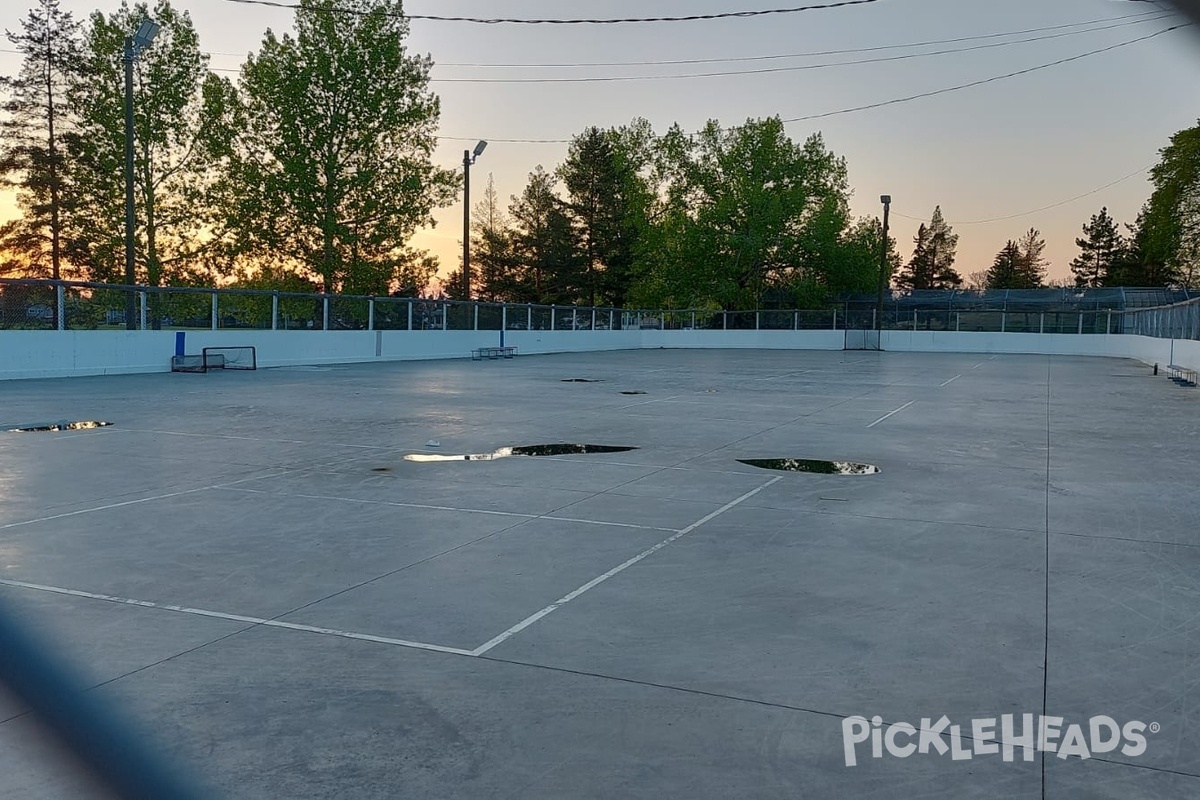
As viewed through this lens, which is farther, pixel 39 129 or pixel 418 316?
pixel 39 129

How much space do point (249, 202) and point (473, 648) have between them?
54134 mm

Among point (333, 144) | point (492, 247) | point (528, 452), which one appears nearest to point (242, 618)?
point (528, 452)

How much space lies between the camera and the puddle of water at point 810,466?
33.4 ft

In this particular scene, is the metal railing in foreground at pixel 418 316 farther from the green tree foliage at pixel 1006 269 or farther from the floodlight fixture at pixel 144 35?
the green tree foliage at pixel 1006 269

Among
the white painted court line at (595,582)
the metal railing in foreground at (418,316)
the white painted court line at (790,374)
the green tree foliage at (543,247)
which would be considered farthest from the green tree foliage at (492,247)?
the white painted court line at (595,582)

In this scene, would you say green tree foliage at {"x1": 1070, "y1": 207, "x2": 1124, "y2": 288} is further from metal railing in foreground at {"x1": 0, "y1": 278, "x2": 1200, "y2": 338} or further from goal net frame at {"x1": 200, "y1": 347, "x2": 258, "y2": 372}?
goal net frame at {"x1": 200, "y1": 347, "x2": 258, "y2": 372}

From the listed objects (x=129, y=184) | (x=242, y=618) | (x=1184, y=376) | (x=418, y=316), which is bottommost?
(x=242, y=618)

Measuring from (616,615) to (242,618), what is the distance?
2.00 meters

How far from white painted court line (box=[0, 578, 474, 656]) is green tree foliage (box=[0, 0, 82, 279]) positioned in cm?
6097

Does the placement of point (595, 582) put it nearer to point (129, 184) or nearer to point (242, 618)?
point (242, 618)

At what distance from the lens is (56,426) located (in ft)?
44.5

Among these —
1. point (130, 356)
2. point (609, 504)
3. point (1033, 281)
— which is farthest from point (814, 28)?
point (1033, 281)

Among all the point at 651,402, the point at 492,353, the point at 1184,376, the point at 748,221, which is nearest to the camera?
the point at 651,402

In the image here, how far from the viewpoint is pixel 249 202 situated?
53781 millimetres
